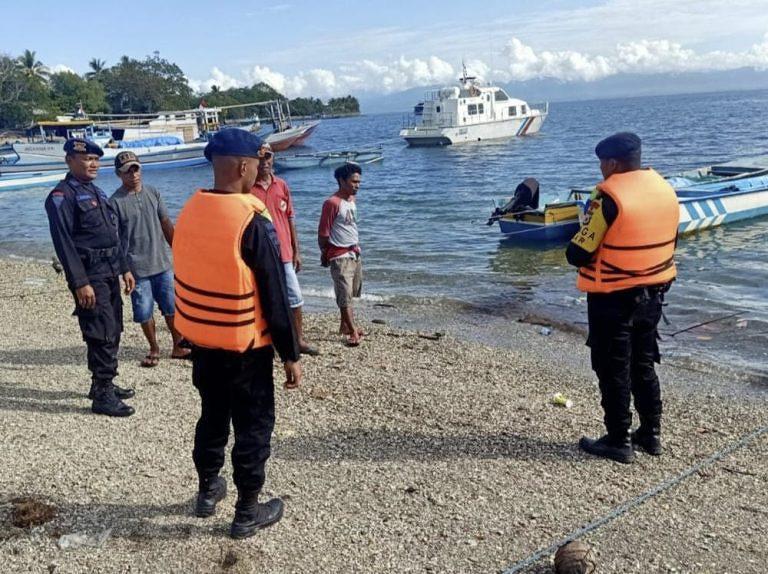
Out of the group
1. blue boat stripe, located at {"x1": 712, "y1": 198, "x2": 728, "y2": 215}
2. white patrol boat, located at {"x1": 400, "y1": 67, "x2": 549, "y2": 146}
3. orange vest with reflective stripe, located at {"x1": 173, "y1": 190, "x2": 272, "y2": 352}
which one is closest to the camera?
orange vest with reflective stripe, located at {"x1": 173, "y1": 190, "x2": 272, "y2": 352}

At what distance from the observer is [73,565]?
3.57 meters

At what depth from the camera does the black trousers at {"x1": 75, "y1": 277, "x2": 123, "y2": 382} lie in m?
5.38

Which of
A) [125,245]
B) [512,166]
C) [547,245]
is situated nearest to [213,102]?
[512,166]

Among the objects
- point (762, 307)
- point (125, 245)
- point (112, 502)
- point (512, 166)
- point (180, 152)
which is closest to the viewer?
point (112, 502)

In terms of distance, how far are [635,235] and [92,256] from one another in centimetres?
402

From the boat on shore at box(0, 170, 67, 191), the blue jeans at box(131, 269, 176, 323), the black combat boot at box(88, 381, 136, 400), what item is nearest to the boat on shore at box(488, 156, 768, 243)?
the blue jeans at box(131, 269, 176, 323)

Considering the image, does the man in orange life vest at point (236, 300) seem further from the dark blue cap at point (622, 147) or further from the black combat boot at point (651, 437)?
the black combat boot at point (651, 437)

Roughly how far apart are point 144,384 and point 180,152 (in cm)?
4471

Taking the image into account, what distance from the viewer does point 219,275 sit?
332 centimetres

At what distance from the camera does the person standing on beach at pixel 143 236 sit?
6285 millimetres

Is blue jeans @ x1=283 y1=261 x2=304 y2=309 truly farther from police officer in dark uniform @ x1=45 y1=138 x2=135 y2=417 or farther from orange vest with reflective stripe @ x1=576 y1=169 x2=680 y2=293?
orange vest with reflective stripe @ x1=576 y1=169 x2=680 y2=293

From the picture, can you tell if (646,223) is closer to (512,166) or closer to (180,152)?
(512,166)

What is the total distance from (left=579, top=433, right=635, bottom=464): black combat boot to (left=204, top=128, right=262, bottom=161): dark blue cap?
10.4ft

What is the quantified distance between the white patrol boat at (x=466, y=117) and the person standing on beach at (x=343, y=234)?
144ft
